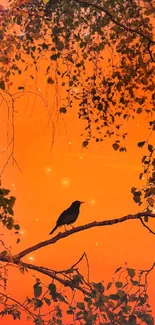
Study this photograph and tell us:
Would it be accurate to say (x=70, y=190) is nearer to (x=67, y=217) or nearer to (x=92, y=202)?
(x=92, y=202)

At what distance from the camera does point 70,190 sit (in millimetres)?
3773

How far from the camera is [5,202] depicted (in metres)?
2.35

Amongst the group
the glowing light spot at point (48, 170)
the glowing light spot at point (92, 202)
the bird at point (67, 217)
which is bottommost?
the bird at point (67, 217)

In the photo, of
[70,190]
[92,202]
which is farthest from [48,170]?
[92,202]

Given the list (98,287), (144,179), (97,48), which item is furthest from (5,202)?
(144,179)

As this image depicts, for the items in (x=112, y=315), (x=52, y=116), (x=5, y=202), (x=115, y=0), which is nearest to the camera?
(x=5, y=202)

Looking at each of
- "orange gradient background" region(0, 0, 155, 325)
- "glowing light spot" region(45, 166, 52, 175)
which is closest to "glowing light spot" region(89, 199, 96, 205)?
"orange gradient background" region(0, 0, 155, 325)

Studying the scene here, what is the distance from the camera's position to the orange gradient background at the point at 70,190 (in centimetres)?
369

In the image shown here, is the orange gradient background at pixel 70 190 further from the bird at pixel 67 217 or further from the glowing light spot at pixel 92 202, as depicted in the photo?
the bird at pixel 67 217

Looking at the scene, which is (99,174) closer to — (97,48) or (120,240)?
(120,240)

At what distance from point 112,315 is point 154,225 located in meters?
1.15

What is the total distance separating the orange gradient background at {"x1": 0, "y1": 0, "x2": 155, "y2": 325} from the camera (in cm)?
369

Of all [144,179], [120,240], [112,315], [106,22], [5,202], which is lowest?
[112,315]

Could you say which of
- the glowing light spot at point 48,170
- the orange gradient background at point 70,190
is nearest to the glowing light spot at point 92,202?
the orange gradient background at point 70,190
